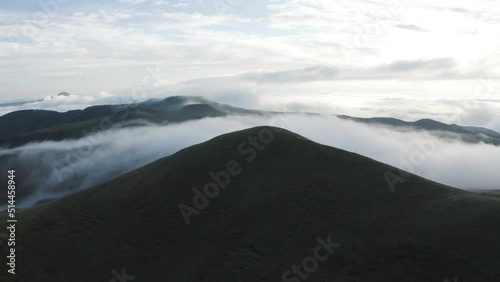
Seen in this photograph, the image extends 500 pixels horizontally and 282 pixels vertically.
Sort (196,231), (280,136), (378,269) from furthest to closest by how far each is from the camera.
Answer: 1. (280,136)
2. (196,231)
3. (378,269)

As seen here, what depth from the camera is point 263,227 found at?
72062 mm

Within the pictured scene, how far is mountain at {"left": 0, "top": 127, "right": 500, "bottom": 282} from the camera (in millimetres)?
62156

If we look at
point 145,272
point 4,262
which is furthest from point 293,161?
point 4,262

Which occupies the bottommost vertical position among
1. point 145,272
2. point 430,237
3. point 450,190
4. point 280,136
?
point 145,272

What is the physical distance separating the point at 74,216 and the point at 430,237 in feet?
191

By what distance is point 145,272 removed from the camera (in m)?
65.4

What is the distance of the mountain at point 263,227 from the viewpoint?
62.2 meters

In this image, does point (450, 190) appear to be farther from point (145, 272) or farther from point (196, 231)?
point (145, 272)

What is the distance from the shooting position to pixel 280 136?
98625 mm

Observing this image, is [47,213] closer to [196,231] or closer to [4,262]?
[4,262]

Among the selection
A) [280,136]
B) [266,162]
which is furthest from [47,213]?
[280,136]

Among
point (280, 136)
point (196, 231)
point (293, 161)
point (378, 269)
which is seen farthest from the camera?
point (280, 136)

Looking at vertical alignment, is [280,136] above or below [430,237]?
above

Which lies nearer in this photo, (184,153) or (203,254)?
(203,254)
